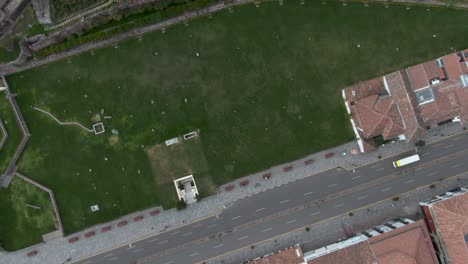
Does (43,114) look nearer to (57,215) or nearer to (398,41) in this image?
(57,215)

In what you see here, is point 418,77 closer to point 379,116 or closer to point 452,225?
point 379,116

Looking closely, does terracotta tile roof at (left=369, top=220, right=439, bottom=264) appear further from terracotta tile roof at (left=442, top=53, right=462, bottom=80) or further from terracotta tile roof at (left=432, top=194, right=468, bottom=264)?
terracotta tile roof at (left=442, top=53, right=462, bottom=80)

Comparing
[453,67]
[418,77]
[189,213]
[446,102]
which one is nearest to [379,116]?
[418,77]

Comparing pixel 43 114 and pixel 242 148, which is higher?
pixel 43 114

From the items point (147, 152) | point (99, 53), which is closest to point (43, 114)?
point (99, 53)

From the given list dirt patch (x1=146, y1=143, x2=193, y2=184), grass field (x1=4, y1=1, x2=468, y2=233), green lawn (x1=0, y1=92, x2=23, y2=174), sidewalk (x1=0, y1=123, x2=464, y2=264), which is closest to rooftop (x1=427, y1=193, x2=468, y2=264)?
sidewalk (x1=0, y1=123, x2=464, y2=264)

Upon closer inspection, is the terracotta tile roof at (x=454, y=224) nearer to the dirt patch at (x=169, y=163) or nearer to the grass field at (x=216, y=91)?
the grass field at (x=216, y=91)
